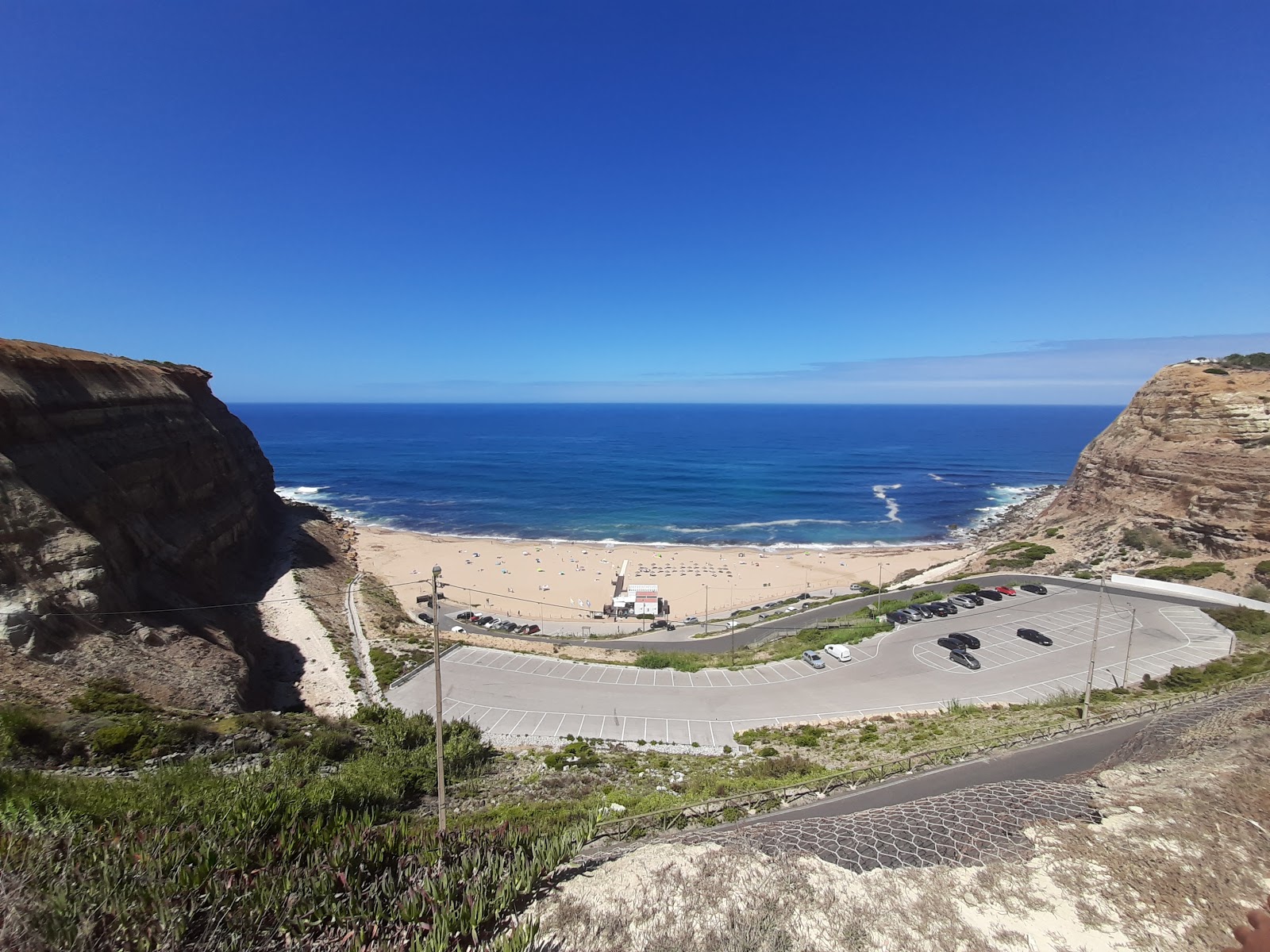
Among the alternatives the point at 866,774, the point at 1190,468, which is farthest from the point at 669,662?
the point at 1190,468

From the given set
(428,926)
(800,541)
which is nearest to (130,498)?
(428,926)

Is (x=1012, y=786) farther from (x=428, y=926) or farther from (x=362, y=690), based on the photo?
(x=362, y=690)

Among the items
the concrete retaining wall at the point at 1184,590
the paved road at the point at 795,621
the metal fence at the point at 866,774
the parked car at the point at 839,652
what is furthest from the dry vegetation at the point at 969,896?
the concrete retaining wall at the point at 1184,590

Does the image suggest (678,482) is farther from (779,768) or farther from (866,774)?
(866,774)

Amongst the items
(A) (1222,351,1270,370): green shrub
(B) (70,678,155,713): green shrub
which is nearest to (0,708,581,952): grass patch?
(B) (70,678,155,713): green shrub

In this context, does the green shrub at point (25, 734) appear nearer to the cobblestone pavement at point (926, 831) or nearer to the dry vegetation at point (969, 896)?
the dry vegetation at point (969, 896)

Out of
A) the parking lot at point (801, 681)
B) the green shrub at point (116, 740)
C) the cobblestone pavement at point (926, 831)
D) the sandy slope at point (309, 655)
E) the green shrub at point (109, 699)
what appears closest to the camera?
the cobblestone pavement at point (926, 831)
